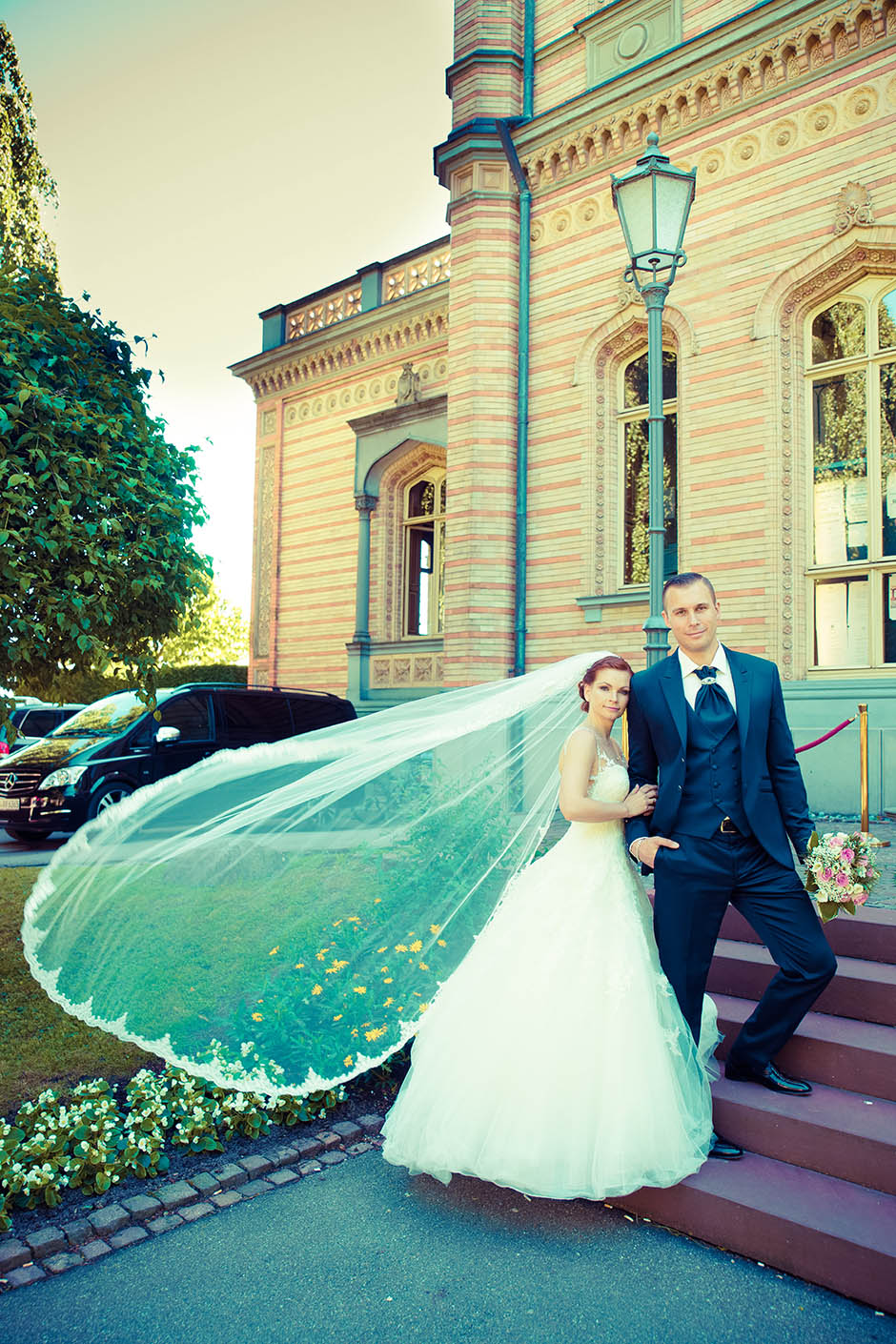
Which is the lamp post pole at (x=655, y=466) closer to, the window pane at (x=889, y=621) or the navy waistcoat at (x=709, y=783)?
the navy waistcoat at (x=709, y=783)

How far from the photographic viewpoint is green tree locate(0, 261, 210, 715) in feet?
16.1

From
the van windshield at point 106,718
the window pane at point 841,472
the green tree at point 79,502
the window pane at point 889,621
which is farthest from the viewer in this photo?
the van windshield at point 106,718

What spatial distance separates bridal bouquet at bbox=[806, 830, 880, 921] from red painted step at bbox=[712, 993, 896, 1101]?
0.60m

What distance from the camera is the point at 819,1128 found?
3.45 m

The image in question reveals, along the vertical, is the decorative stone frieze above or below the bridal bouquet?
above

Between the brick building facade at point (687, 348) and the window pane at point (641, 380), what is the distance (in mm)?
43

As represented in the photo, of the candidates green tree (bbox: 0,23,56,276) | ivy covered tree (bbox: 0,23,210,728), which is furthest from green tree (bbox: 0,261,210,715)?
green tree (bbox: 0,23,56,276)

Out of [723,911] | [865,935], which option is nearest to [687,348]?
[865,935]

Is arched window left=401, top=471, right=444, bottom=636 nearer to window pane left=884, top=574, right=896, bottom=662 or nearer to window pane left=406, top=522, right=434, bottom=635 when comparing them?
window pane left=406, top=522, right=434, bottom=635

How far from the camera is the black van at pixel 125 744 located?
11688 millimetres

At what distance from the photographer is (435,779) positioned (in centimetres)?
453

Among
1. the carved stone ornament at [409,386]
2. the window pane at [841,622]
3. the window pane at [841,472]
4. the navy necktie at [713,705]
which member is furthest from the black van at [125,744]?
the navy necktie at [713,705]

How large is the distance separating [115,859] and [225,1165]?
152 centimetres

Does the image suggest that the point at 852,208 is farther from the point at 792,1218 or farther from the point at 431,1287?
the point at 431,1287
